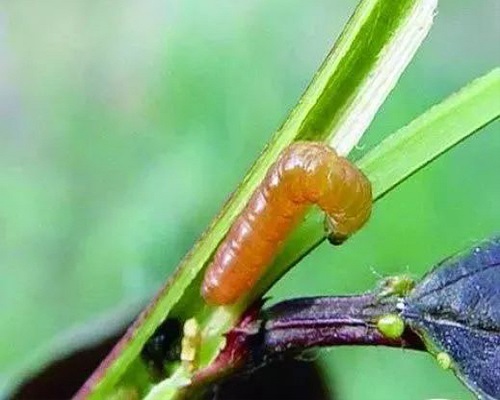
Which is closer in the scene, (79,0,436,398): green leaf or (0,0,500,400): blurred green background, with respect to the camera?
(79,0,436,398): green leaf

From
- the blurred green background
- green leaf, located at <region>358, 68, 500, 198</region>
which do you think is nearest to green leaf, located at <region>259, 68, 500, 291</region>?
green leaf, located at <region>358, 68, 500, 198</region>

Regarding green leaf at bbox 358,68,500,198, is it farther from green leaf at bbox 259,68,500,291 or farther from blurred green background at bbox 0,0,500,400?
blurred green background at bbox 0,0,500,400

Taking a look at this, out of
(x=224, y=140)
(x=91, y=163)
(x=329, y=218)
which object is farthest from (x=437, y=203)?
(x=329, y=218)

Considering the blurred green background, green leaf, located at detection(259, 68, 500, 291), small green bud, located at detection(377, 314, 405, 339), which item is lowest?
small green bud, located at detection(377, 314, 405, 339)

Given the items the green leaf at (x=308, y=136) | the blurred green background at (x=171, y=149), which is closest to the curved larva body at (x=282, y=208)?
the green leaf at (x=308, y=136)

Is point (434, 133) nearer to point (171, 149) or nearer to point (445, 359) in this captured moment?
point (445, 359)
